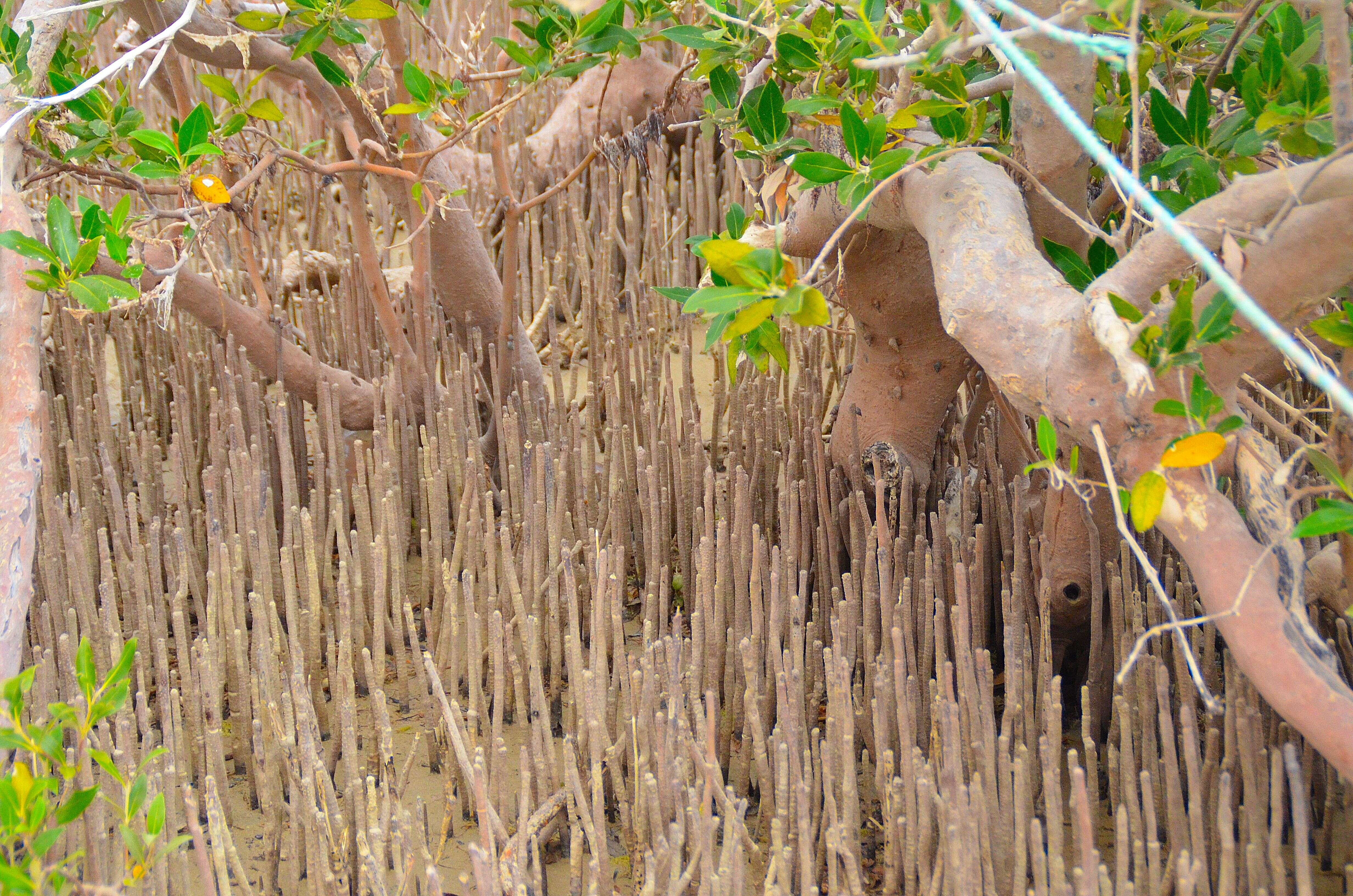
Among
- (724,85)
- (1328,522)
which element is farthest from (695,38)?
(1328,522)

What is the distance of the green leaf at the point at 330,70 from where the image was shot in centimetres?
157

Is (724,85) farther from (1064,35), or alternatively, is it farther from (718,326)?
(1064,35)

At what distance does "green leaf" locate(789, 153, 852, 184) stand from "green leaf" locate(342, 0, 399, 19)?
2.19ft

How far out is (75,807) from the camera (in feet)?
2.96

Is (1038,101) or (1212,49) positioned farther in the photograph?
(1212,49)

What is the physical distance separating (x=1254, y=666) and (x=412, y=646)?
898mm

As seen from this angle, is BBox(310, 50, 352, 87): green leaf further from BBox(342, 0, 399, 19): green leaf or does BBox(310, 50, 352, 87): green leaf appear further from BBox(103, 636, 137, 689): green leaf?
BBox(103, 636, 137, 689): green leaf

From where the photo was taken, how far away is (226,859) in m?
1.11

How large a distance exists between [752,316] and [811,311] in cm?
5

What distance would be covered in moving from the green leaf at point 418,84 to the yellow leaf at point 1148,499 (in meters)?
1.13

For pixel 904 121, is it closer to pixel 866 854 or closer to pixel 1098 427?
pixel 1098 427

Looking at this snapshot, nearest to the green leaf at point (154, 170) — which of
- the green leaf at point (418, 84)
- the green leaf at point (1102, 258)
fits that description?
the green leaf at point (418, 84)

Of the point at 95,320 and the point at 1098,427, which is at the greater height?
the point at 95,320

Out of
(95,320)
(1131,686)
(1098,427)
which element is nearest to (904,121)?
(1098,427)
